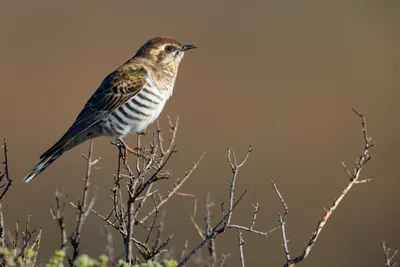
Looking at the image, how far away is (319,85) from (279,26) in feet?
16.5

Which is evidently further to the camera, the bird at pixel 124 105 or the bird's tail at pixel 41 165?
the bird at pixel 124 105

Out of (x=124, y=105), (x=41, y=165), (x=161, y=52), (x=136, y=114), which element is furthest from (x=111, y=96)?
(x=41, y=165)

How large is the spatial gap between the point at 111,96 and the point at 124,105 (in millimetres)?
216

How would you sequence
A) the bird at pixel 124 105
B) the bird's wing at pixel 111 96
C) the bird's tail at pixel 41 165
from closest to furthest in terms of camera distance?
the bird's tail at pixel 41 165, the bird at pixel 124 105, the bird's wing at pixel 111 96

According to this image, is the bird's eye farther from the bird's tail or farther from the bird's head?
the bird's tail

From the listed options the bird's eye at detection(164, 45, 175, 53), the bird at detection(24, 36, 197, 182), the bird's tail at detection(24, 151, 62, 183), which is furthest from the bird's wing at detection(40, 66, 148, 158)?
the bird's eye at detection(164, 45, 175, 53)

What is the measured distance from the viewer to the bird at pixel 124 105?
28.8ft

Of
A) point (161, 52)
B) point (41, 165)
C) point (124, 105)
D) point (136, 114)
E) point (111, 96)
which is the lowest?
point (41, 165)

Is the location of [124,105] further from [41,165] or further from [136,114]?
[41,165]

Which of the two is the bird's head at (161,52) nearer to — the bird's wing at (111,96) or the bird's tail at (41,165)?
the bird's wing at (111,96)

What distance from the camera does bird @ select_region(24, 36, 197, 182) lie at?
8.77m

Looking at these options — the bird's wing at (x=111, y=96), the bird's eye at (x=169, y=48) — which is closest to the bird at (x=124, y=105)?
the bird's wing at (x=111, y=96)

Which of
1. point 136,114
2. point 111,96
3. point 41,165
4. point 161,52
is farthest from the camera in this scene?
point 161,52

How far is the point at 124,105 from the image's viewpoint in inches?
350
